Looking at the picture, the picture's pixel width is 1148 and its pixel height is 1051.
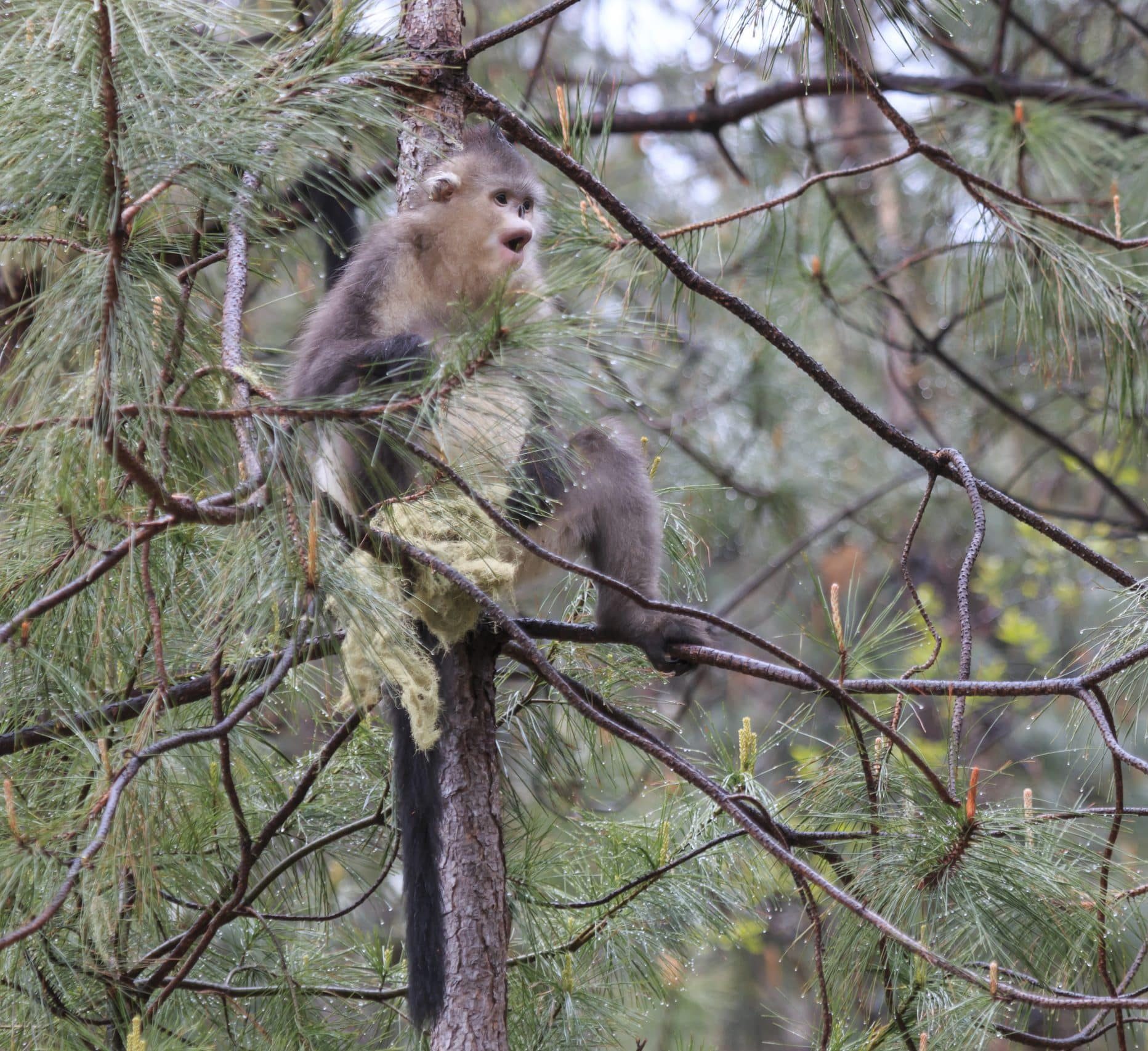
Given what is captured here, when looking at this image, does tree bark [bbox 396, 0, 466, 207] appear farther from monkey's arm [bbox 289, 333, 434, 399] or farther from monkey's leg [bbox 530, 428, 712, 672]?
monkey's leg [bbox 530, 428, 712, 672]

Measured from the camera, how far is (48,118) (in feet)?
4.66

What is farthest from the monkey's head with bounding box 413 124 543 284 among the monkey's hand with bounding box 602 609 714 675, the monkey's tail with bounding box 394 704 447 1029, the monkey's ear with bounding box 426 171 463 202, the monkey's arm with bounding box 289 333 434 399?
the monkey's tail with bounding box 394 704 447 1029

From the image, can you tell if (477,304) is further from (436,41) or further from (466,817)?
(466,817)

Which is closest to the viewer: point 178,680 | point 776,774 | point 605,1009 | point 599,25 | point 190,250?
point 190,250

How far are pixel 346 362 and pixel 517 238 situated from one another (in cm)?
74

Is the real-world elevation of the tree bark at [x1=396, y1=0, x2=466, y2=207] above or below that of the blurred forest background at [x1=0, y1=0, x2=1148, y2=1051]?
above

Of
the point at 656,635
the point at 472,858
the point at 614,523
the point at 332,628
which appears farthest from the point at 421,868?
the point at 614,523

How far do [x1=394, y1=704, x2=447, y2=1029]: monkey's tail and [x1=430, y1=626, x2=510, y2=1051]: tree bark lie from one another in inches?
0.6

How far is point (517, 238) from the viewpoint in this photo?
2.63 meters

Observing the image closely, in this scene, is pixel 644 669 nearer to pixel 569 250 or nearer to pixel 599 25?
pixel 569 250

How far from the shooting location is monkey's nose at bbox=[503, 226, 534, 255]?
2.61 m

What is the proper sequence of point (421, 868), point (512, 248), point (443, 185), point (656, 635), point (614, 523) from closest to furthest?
1. point (421, 868)
2. point (656, 635)
3. point (614, 523)
4. point (443, 185)
5. point (512, 248)

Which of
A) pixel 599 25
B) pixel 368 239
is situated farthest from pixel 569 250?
pixel 599 25

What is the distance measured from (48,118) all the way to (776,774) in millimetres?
6665
